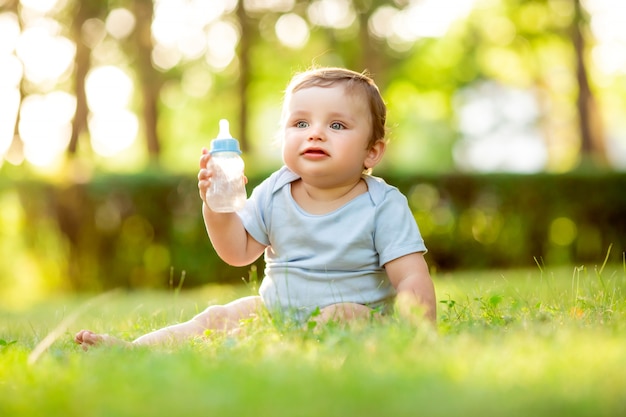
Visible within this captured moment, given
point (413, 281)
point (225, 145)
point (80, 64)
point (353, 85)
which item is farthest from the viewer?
point (80, 64)

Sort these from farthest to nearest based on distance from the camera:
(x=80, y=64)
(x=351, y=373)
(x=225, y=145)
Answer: (x=80, y=64)
(x=225, y=145)
(x=351, y=373)

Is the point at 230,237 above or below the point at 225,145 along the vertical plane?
below

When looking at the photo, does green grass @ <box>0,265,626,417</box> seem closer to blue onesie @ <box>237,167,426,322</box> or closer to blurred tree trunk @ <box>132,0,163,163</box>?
blue onesie @ <box>237,167,426,322</box>

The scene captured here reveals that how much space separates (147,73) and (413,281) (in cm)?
1276

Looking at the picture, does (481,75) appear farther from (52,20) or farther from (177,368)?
(177,368)

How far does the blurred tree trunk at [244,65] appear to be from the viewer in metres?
16.1

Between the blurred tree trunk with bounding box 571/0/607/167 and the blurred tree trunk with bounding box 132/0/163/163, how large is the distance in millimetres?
8339

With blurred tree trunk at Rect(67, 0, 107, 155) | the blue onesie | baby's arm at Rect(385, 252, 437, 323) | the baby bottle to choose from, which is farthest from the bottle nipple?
blurred tree trunk at Rect(67, 0, 107, 155)

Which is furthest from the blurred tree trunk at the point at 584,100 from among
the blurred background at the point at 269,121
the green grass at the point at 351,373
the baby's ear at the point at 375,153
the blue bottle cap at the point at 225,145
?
the green grass at the point at 351,373

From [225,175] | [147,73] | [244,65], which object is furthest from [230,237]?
[244,65]

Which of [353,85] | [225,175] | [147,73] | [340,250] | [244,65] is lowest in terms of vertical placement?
[340,250]

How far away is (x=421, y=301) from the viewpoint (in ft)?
11.5

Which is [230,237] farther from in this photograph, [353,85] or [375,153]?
[353,85]

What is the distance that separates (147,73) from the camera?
15453 mm
